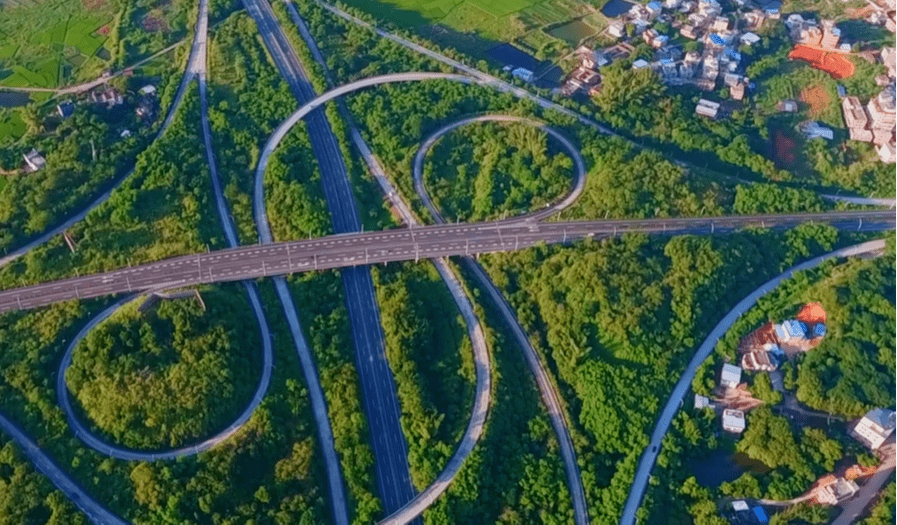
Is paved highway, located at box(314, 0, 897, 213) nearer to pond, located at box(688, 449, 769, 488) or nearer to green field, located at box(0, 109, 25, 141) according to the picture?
pond, located at box(688, 449, 769, 488)

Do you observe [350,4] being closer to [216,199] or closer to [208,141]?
[208,141]

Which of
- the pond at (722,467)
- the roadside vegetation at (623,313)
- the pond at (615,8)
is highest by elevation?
the pond at (615,8)

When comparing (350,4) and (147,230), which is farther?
(350,4)

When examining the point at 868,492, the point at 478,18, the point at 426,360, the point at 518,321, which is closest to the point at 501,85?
the point at 478,18

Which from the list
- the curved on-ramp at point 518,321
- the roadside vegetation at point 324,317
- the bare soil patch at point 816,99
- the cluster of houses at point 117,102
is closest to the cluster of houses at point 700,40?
the bare soil patch at point 816,99

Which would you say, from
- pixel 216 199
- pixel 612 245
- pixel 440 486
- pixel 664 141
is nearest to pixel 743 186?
pixel 664 141

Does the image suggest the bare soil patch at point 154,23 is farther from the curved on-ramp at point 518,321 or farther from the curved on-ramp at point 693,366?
the curved on-ramp at point 693,366
